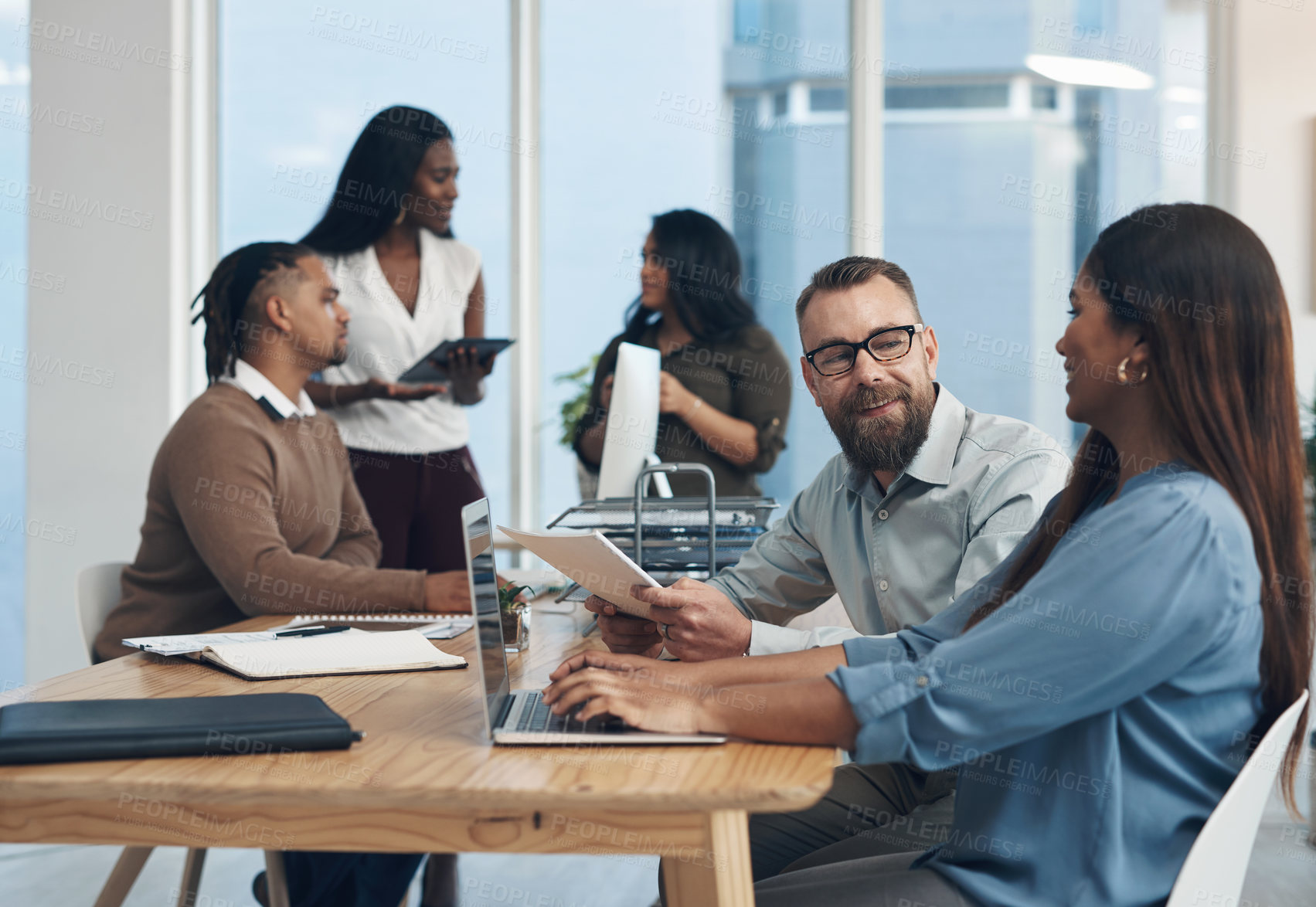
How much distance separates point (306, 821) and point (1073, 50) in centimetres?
396

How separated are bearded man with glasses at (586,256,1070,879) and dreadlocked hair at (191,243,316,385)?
115 centimetres

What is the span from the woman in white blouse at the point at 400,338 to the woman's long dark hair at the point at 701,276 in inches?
22.6

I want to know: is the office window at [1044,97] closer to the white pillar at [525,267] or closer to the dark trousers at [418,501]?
the white pillar at [525,267]

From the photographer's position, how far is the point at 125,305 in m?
3.91

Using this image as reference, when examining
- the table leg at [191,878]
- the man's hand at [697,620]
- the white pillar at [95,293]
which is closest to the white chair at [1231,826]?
the man's hand at [697,620]

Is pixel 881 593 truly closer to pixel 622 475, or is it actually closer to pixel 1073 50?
pixel 622 475

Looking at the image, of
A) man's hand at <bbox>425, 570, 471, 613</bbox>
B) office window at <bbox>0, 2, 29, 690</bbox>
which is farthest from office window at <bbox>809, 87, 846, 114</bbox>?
office window at <bbox>0, 2, 29, 690</bbox>

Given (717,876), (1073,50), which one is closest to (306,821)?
(717,876)

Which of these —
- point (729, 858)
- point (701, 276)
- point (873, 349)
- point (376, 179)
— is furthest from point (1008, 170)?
Answer: point (729, 858)

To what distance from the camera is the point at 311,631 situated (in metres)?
1.66

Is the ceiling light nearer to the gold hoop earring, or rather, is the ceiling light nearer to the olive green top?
the olive green top

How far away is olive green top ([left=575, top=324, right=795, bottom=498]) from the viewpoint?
279 cm

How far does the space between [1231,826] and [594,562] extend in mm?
727

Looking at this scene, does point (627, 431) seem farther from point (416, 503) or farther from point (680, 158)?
point (680, 158)
